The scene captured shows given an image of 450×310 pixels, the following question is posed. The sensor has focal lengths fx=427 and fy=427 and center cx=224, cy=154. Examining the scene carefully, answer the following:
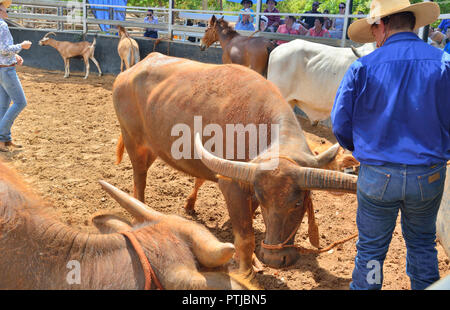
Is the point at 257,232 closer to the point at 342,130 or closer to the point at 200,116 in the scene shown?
the point at 200,116

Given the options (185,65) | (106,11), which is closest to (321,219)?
(185,65)

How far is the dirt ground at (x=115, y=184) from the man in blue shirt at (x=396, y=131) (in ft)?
3.87

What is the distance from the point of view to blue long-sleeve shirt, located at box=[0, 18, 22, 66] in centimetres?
664

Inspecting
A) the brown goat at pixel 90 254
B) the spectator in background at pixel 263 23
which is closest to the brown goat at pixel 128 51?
the spectator in background at pixel 263 23

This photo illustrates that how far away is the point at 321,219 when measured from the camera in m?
5.48

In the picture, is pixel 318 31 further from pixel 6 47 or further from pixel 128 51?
pixel 6 47

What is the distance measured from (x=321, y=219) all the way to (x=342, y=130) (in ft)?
8.97

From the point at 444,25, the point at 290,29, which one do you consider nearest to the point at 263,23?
the point at 290,29

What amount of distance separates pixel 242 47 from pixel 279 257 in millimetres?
8845

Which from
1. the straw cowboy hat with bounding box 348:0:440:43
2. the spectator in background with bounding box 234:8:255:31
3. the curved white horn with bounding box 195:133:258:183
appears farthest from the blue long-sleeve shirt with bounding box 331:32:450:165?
the spectator in background with bounding box 234:8:255:31

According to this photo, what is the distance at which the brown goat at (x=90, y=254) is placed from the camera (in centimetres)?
187

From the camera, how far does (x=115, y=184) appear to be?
20.7 ft

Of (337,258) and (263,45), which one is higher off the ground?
(263,45)
